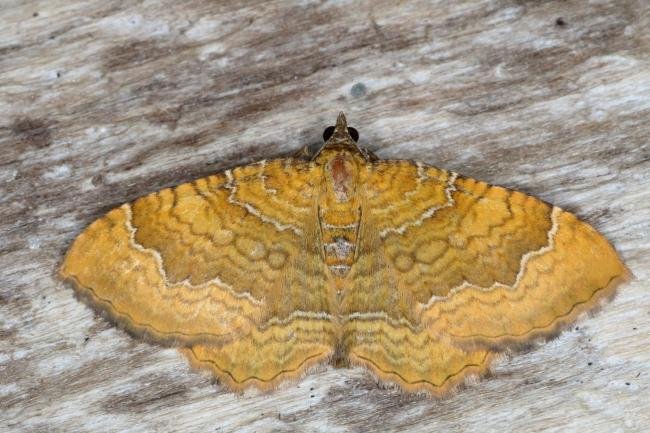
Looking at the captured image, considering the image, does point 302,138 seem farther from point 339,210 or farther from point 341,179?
point 339,210

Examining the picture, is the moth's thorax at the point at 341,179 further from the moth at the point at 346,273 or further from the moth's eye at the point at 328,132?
the moth's eye at the point at 328,132

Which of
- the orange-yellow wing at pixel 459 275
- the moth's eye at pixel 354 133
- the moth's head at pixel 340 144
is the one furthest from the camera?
the moth's eye at pixel 354 133

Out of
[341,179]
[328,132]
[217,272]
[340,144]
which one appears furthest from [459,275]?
[217,272]

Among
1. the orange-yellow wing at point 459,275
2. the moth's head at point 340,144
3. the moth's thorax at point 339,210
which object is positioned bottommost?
the orange-yellow wing at point 459,275

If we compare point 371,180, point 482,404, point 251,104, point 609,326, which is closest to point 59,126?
point 251,104

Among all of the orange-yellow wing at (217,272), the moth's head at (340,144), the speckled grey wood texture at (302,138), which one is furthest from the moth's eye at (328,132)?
the orange-yellow wing at (217,272)

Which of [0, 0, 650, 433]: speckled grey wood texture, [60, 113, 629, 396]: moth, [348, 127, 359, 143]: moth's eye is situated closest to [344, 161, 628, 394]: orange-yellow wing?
[60, 113, 629, 396]: moth
